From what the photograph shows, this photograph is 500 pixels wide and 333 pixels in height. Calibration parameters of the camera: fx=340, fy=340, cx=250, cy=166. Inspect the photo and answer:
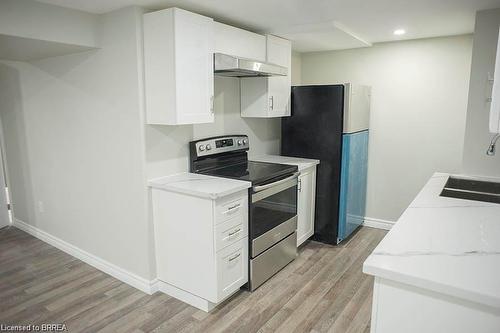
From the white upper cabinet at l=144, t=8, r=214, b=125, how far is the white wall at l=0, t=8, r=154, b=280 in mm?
113

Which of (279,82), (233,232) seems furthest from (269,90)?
(233,232)

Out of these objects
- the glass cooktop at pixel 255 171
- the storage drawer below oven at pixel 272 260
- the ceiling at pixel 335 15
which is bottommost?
the storage drawer below oven at pixel 272 260

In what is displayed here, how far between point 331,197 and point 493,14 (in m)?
2.04

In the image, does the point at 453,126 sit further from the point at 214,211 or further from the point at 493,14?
the point at 214,211

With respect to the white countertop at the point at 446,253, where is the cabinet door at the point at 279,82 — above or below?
above

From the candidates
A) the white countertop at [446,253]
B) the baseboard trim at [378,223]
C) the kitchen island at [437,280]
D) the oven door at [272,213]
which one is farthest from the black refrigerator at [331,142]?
the kitchen island at [437,280]

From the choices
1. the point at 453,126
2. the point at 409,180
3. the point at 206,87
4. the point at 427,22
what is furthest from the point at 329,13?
the point at 409,180

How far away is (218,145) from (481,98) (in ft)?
7.07

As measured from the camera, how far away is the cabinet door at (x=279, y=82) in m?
3.26

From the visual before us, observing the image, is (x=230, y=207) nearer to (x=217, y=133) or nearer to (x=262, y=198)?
(x=262, y=198)

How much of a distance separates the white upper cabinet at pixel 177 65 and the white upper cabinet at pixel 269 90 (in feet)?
2.74

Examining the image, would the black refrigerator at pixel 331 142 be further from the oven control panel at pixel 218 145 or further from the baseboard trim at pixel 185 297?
the baseboard trim at pixel 185 297

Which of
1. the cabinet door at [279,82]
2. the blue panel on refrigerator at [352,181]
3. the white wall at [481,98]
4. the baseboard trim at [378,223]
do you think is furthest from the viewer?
the baseboard trim at [378,223]

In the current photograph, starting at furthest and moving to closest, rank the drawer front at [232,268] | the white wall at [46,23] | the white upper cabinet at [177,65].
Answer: the drawer front at [232,268] → the white upper cabinet at [177,65] → the white wall at [46,23]
